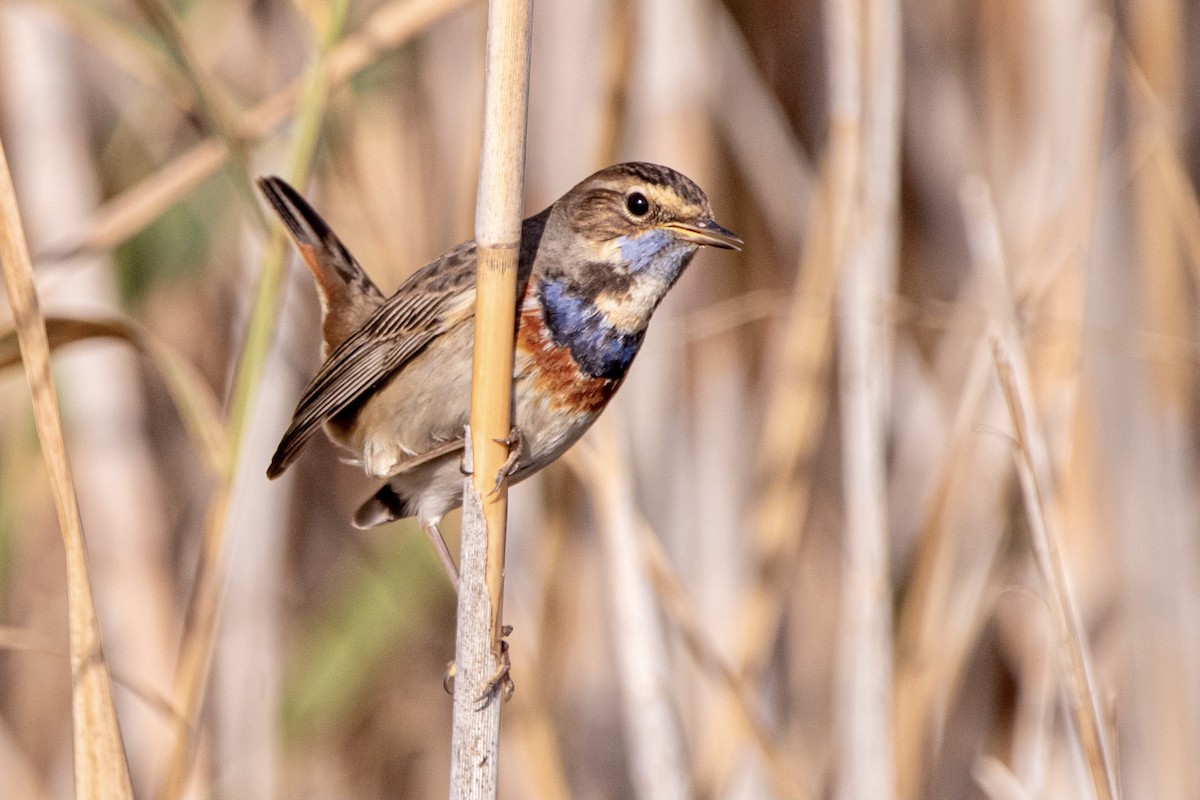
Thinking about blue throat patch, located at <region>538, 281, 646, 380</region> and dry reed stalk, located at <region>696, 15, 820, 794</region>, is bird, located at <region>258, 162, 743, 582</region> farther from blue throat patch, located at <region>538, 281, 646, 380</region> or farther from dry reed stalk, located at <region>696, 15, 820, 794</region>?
dry reed stalk, located at <region>696, 15, 820, 794</region>

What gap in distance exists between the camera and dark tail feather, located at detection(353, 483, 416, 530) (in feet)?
10.0

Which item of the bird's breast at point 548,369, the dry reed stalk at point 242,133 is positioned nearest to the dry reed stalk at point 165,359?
the dry reed stalk at point 242,133

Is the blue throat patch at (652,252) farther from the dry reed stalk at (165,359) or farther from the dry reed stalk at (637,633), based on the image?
the dry reed stalk at (165,359)

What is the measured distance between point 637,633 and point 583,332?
81 centimetres

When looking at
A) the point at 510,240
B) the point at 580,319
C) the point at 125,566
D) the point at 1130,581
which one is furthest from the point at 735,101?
the point at 125,566

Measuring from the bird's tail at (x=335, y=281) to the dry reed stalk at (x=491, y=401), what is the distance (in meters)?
1.10

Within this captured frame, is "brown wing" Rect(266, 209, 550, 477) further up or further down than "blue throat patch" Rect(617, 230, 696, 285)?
further up

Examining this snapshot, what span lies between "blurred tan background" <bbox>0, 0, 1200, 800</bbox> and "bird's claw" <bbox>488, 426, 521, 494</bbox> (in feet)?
1.99

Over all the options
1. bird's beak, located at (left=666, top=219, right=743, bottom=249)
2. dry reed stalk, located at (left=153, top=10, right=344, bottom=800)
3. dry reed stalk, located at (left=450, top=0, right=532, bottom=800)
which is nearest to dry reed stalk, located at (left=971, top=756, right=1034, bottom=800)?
dry reed stalk, located at (left=450, top=0, right=532, bottom=800)

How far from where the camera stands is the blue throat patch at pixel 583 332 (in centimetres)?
255

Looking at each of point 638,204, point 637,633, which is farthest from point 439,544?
point 638,204

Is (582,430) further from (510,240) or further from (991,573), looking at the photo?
(991,573)

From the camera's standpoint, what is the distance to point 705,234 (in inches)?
99.4

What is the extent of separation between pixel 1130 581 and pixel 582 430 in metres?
1.60
